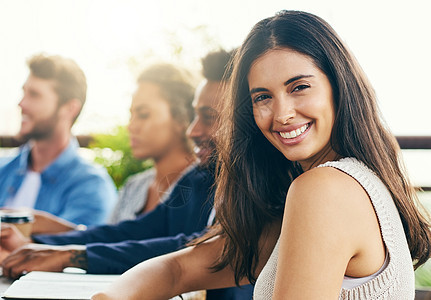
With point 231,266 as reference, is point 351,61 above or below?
above

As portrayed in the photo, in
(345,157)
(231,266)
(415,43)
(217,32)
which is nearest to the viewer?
(345,157)

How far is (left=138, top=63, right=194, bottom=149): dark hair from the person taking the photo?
2473 mm

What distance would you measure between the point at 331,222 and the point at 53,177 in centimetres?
215

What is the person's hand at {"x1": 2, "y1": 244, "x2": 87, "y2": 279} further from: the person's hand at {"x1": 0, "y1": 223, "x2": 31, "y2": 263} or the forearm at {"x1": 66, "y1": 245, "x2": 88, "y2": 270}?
the person's hand at {"x1": 0, "y1": 223, "x2": 31, "y2": 263}

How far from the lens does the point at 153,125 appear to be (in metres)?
2.49

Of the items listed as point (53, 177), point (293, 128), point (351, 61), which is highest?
point (351, 61)

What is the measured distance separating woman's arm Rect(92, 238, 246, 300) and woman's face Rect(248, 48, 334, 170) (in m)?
0.39

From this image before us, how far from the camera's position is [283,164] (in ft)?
4.30

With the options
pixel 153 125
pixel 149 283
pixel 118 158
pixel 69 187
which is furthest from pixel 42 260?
pixel 118 158

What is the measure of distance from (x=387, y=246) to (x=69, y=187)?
2026 millimetres

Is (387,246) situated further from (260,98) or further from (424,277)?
(424,277)

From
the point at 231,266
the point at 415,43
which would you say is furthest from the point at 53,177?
the point at 415,43

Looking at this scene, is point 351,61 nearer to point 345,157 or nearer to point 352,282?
point 345,157

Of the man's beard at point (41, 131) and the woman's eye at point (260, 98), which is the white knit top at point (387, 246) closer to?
the woman's eye at point (260, 98)
